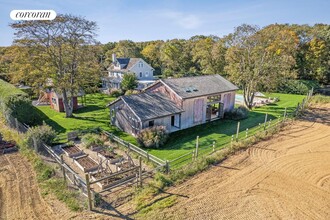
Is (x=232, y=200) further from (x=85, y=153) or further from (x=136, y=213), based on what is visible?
(x=85, y=153)

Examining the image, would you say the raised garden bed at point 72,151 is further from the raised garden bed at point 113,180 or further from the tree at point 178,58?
the tree at point 178,58

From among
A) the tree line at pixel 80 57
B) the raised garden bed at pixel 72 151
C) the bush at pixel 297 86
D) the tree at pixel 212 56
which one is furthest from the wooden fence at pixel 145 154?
the bush at pixel 297 86

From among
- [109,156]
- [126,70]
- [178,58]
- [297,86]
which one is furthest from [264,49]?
[178,58]

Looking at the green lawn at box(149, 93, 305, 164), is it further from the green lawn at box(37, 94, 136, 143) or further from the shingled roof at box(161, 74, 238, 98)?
the green lawn at box(37, 94, 136, 143)

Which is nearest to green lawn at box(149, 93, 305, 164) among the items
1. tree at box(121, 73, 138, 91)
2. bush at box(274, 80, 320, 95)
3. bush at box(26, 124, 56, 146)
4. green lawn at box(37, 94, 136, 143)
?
green lawn at box(37, 94, 136, 143)

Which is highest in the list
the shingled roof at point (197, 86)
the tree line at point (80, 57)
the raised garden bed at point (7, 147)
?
the tree line at point (80, 57)

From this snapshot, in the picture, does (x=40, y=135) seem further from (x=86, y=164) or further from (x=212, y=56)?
(x=212, y=56)
